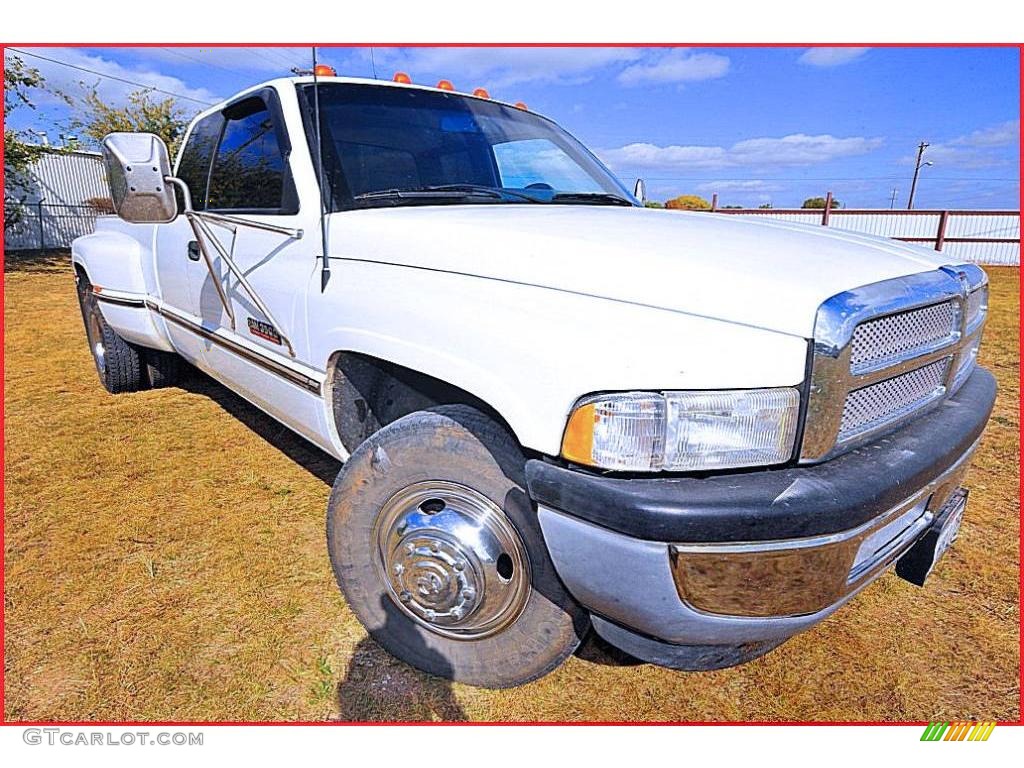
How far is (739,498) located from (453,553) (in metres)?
0.85

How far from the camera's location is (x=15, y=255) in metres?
17.8

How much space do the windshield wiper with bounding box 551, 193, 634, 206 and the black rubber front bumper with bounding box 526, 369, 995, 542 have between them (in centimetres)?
158

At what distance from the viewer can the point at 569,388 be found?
152 cm

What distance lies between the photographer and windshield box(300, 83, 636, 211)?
2.41 meters

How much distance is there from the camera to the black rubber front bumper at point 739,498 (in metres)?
1.42

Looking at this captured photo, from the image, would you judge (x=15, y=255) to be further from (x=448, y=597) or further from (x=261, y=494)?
(x=448, y=597)

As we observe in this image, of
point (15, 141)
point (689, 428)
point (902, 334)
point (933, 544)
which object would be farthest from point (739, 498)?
A: point (15, 141)

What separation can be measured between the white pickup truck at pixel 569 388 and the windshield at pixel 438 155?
0.6 inches

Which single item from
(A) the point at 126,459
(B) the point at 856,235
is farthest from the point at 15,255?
(B) the point at 856,235

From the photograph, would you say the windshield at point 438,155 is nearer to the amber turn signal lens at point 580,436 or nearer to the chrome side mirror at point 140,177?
the chrome side mirror at point 140,177

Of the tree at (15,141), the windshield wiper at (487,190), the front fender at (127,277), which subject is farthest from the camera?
the tree at (15,141)

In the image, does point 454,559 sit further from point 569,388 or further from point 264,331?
point 264,331

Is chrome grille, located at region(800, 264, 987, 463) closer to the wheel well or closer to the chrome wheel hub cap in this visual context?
the chrome wheel hub cap
